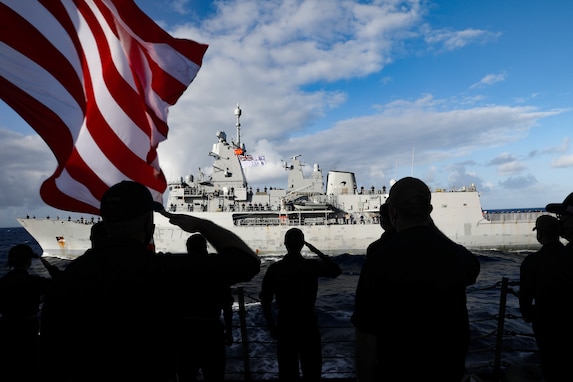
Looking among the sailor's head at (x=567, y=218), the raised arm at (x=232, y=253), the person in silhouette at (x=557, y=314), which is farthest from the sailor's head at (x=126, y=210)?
the sailor's head at (x=567, y=218)

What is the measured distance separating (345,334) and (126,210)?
8.02 metres

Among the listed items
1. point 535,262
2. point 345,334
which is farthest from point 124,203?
point 345,334

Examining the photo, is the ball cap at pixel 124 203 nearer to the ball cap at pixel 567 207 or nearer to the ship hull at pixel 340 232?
the ball cap at pixel 567 207

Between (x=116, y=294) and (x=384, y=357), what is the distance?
Answer: 1.16 metres

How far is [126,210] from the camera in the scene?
145 cm

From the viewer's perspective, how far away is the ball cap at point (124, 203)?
1438 millimetres

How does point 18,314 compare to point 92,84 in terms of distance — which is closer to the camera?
point 18,314

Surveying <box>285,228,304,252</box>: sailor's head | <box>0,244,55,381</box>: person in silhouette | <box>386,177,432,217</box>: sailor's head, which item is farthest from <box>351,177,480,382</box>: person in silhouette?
<box>0,244,55,381</box>: person in silhouette

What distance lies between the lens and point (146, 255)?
1344mm

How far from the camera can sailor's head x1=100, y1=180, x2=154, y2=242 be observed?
1.43 meters

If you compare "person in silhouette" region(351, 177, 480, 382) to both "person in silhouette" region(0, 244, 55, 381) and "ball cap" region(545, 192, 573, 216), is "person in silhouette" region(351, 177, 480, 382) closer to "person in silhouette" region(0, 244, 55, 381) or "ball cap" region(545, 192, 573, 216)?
"ball cap" region(545, 192, 573, 216)

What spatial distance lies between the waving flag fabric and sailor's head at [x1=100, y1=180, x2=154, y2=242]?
2.04 m

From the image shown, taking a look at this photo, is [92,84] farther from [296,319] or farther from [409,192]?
[409,192]

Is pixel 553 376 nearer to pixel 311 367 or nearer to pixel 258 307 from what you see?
pixel 311 367
